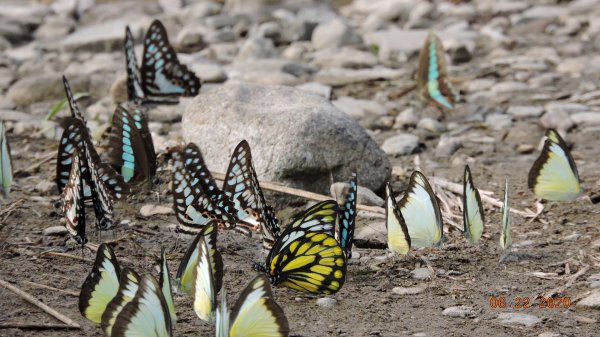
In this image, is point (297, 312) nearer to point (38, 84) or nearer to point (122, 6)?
point (38, 84)

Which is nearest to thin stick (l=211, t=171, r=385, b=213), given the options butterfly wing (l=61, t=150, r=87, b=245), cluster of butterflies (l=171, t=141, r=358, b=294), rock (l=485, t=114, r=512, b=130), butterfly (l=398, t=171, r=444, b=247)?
cluster of butterflies (l=171, t=141, r=358, b=294)

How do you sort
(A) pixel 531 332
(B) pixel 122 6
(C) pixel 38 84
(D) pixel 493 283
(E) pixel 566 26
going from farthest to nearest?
(B) pixel 122 6 → (E) pixel 566 26 → (C) pixel 38 84 → (D) pixel 493 283 → (A) pixel 531 332

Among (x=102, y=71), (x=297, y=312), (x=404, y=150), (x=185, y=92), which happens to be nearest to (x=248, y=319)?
(x=297, y=312)

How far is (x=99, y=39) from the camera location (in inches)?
442

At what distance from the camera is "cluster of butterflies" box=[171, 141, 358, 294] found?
14.1 ft

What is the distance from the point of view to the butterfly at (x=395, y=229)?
4.58 m

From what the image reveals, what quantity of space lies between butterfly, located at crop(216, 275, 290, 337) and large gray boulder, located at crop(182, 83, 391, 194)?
2364mm

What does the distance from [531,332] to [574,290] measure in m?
0.61

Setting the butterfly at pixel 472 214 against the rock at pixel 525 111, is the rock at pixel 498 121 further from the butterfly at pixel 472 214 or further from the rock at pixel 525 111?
the butterfly at pixel 472 214

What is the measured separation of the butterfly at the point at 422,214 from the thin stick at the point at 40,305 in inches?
76.4

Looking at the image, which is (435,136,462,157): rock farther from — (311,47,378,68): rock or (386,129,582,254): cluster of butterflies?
(311,47,378,68): rock

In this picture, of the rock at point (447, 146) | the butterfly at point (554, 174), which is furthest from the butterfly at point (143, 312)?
the rock at point (447, 146)

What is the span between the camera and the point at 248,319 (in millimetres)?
3393

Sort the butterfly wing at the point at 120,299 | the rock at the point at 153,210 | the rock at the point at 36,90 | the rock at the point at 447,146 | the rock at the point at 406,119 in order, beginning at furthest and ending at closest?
the rock at the point at 36,90, the rock at the point at 406,119, the rock at the point at 447,146, the rock at the point at 153,210, the butterfly wing at the point at 120,299
